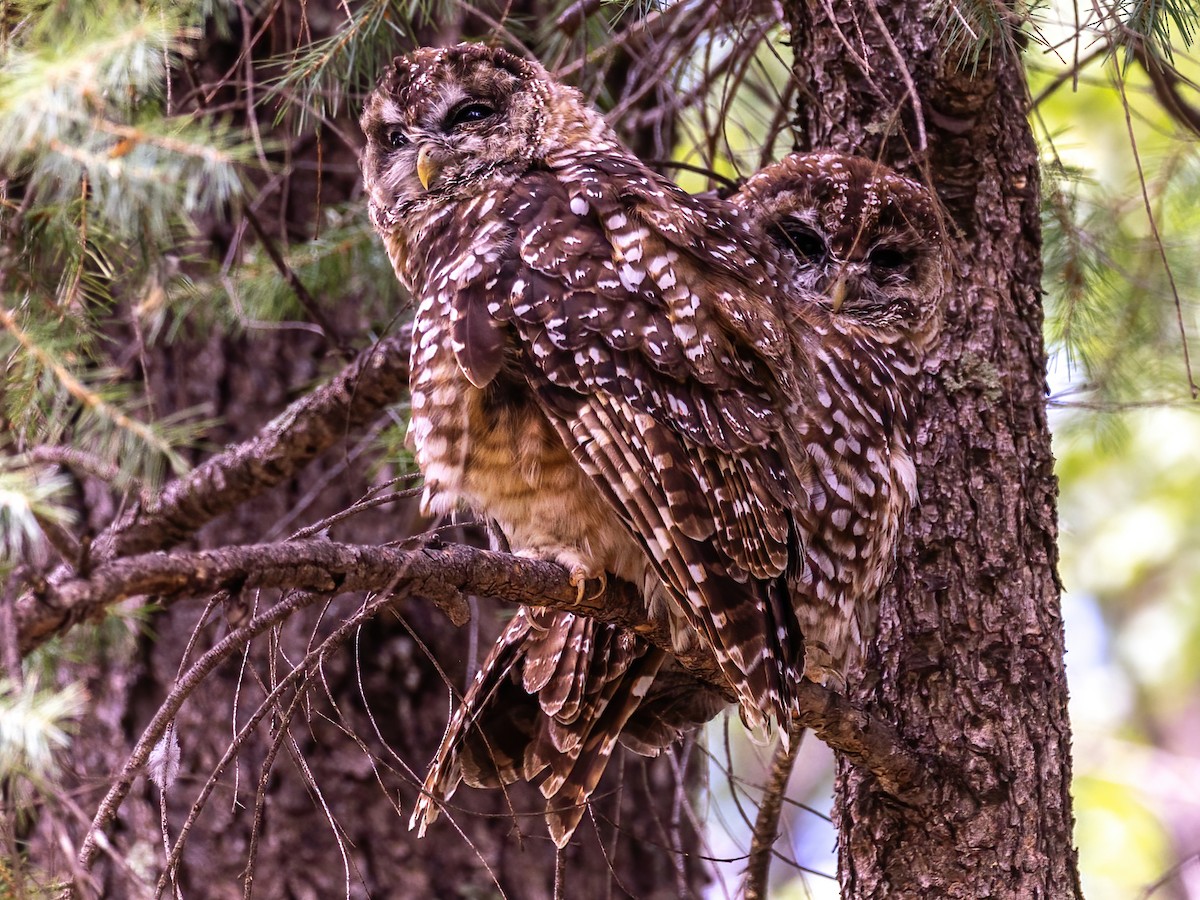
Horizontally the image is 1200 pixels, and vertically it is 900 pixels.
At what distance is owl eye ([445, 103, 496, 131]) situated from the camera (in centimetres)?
287

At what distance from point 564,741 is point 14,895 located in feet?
4.19

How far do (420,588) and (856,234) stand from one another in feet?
5.06

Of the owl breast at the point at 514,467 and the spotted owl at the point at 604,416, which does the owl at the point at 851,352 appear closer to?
the spotted owl at the point at 604,416

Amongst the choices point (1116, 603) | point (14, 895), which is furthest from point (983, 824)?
point (1116, 603)

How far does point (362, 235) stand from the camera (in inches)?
134

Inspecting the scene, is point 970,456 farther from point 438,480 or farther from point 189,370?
point 189,370

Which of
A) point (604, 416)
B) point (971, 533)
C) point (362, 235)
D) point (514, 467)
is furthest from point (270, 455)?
point (971, 533)

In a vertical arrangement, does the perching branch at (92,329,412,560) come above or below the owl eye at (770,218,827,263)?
below

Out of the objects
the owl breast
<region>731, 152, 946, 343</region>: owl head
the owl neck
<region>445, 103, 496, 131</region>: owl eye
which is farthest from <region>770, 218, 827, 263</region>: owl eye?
the owl breast

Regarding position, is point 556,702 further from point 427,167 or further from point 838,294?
point 427,167

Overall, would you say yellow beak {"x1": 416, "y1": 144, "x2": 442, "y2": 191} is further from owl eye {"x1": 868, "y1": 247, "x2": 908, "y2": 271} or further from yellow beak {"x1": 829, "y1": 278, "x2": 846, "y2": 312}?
owl eye {"x1": 868, "y1": 247, "x2": 908, "y2": 271}

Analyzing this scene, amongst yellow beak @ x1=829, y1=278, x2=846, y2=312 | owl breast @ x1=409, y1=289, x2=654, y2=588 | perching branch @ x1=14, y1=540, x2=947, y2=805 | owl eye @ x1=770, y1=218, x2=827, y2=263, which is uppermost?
owl eye @ x1=770, y1=218, x2=827, y2=263

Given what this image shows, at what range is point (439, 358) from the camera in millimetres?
2420

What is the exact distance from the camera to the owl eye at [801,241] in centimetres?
295
